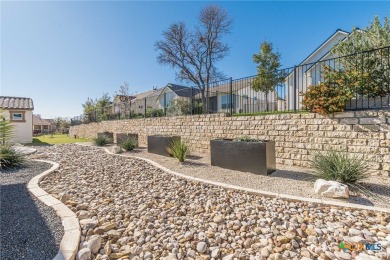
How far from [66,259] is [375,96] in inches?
251

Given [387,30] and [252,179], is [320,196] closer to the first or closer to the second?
[252,179]

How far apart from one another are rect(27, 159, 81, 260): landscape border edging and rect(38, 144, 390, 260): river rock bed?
10 cm

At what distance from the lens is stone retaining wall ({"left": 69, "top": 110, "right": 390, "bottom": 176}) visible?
4.07 m

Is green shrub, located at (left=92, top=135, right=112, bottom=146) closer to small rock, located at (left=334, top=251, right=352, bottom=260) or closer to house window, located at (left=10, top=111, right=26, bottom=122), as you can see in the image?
house window, located at (left=10, top=111, right=26, bottom=122)

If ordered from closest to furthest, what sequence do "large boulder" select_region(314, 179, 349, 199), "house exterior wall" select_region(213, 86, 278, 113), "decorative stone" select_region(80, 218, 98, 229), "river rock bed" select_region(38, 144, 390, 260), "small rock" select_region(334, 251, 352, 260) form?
"small rock" select_region(334, 251, 352, 260)
"river rock bed" select_region(38, 144, 390, 260)
"decorative stone" select_region(80, 218, 98, 229)
"large boulder" select_region(314, 179, 349, 199)
"house exterior wall" select_region(213, 86, 278, 113)

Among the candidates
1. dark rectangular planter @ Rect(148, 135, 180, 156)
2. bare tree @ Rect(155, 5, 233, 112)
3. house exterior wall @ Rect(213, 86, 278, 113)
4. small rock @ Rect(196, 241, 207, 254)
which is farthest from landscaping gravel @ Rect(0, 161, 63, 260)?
bare tree @ Rect(155, 5, 233, 112)

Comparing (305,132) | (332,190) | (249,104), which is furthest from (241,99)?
(332,190)

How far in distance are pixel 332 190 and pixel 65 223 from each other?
3.98 metres

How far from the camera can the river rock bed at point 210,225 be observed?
2.00m

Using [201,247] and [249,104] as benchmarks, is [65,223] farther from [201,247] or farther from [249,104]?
[249,104]

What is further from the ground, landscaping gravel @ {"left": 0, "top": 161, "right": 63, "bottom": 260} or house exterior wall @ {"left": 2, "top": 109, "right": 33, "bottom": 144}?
house exterior wall @ {"left": 2, "top": 109, "right": 33, "bottom": 144}

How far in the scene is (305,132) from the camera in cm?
502

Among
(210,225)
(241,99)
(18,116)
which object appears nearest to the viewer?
(210,225)

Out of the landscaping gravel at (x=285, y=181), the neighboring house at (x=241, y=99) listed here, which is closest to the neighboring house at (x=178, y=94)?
the neighboring house at (x=241, y=99)
